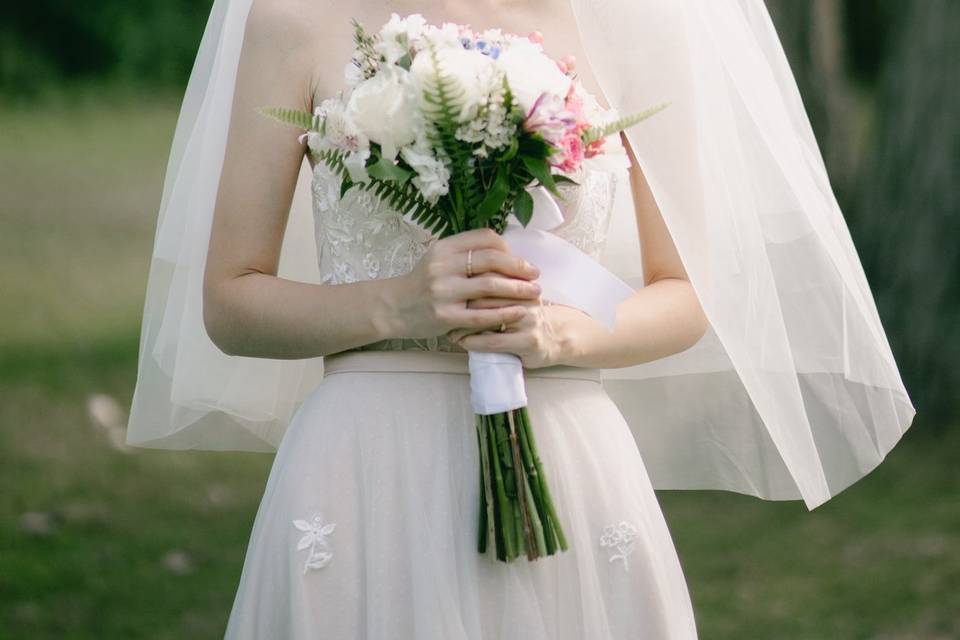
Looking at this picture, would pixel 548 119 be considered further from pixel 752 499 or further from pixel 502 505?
pixel 752 499

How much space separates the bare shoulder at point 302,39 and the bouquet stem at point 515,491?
75 cm

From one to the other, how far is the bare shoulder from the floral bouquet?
11 cm

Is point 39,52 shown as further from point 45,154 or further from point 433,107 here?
point 433,107

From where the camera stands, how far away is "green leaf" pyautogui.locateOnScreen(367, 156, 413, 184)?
2.38m

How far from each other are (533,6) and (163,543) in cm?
476

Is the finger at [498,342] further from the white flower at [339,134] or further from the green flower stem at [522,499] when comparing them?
the white flower at [339,134]

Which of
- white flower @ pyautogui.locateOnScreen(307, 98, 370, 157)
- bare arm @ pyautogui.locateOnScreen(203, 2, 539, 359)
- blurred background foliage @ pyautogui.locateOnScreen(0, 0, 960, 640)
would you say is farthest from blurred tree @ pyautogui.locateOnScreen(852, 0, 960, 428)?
white flower @ pyautogui.locateOnScreen(307, 98, 370, 157)

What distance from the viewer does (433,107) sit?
2.35 meters

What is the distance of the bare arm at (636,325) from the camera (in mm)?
2537

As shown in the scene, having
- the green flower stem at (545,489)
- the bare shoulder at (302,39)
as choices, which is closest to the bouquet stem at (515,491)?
the green flower stem at (545,489)

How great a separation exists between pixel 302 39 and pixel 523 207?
0.59m

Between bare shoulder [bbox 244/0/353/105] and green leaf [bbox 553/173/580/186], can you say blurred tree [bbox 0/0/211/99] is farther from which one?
green leaf [bbox 553/173/580/186]

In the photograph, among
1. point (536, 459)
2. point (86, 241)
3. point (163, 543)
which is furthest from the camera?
point (86, 241)

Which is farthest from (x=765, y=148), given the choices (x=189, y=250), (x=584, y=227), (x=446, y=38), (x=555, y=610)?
(x=189, y=250)
